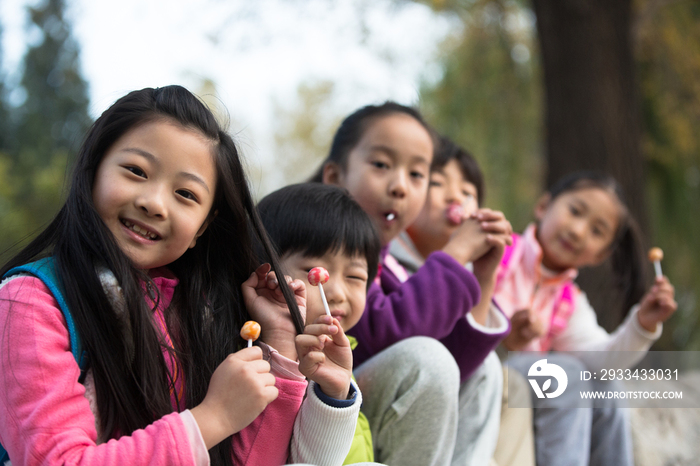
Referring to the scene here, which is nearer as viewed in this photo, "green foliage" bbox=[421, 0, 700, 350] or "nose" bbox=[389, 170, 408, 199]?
"nose" bbox=[389, 170, 408, 199]

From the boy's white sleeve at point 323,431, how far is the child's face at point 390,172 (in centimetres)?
67

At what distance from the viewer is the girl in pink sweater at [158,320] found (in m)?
0.80

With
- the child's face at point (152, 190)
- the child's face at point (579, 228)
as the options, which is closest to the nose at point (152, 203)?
the child's face at point (152, 190)

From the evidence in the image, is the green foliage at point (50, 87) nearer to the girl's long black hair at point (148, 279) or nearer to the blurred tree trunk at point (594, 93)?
the blurred tree trunk at point (594, 93)

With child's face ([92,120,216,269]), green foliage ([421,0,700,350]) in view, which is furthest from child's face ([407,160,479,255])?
green foliage ([421,0,700,350])

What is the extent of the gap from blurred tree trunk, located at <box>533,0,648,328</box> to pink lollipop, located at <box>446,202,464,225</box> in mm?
2061

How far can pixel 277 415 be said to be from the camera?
103 centimetres

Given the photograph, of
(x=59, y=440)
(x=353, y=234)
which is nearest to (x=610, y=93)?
(x=353, y=234)

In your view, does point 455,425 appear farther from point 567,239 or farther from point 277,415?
point 567,239

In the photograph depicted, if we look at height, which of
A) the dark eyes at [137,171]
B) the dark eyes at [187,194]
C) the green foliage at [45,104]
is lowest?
the dark eyes at [187,194]

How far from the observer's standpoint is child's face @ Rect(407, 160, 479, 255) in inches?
77.5

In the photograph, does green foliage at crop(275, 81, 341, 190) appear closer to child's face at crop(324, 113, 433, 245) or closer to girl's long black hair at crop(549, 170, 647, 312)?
girl's long black hair at crop(549, 170, 647, 312)

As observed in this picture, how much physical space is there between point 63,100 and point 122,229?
9.99 m

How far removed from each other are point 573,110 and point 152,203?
3.40 m
